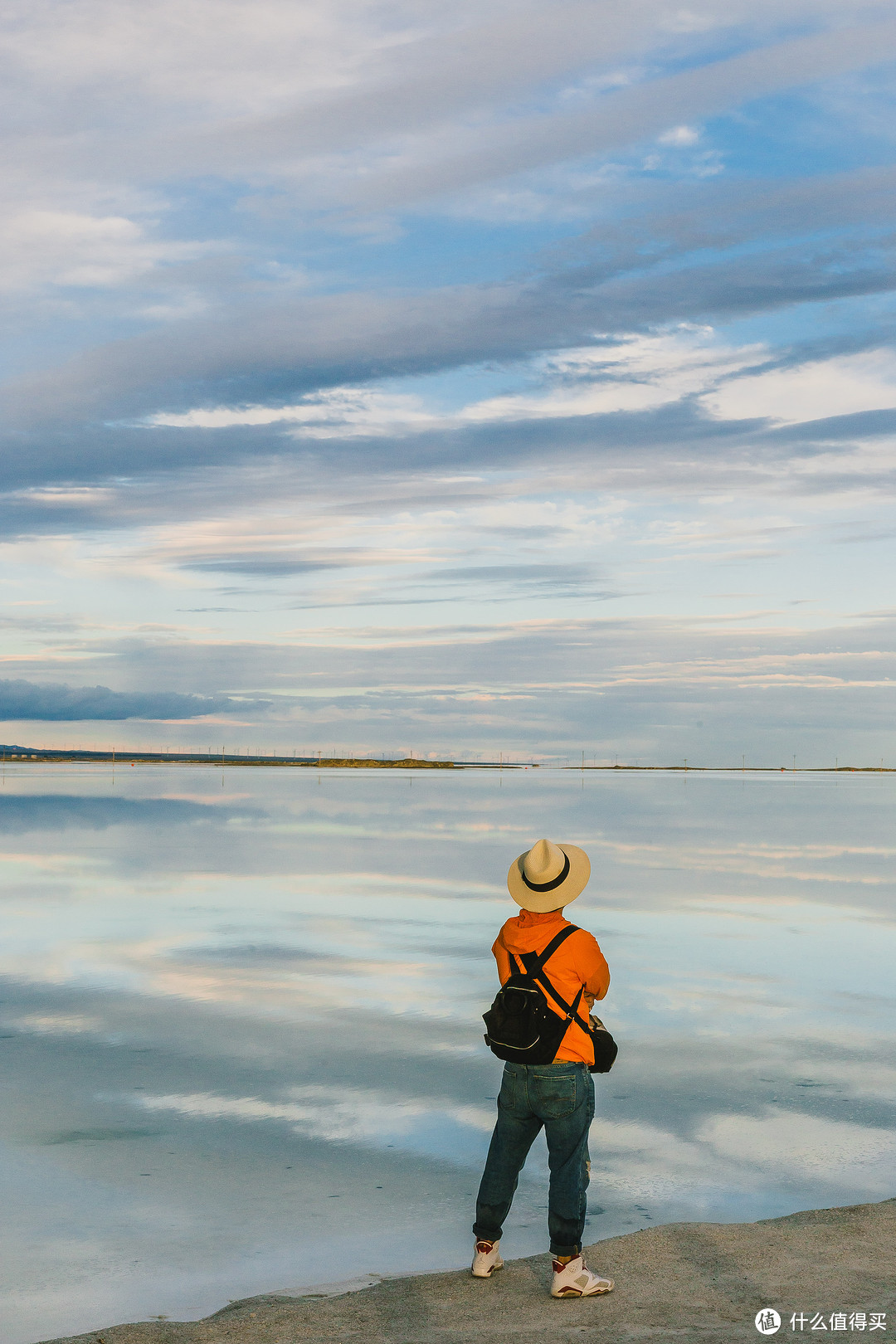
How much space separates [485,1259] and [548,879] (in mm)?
2094

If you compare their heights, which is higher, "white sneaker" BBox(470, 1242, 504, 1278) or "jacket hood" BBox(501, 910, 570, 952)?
"jacket hood" BBox(501, 910, 570, 952)

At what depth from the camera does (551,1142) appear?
6.14m

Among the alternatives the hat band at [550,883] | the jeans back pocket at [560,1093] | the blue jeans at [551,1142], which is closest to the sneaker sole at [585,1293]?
the blue jeans at [551,1142]

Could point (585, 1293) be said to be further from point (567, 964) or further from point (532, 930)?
point (532, 930)

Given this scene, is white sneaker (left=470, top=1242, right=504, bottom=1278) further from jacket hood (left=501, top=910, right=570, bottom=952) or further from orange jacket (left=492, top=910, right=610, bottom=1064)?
jacket hood (left=501, top=910, right=570, bottom=952)

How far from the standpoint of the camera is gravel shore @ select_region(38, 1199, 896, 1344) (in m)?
5.42

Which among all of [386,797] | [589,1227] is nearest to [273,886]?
[589,1227]

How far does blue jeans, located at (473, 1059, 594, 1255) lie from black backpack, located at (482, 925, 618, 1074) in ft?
0.40

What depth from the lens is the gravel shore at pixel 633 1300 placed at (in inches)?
213

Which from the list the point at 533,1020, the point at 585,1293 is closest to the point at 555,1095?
the point at 533,1020

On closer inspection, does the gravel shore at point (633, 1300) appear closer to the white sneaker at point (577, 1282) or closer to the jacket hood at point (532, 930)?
the white sneaker at point (577, 1282)

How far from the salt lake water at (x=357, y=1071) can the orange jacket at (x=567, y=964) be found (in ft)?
5.35

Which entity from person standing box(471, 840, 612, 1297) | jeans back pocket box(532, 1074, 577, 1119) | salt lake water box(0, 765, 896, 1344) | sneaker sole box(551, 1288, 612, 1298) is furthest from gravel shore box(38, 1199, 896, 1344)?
jeans back pocket box(532, 1074, 577, 1119)

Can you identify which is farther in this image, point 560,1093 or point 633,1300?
point 560,1093
